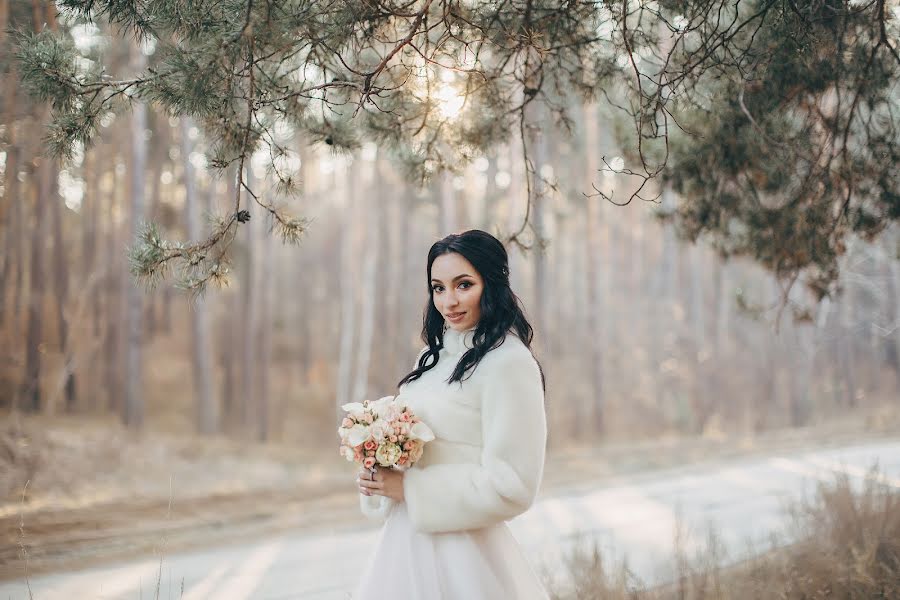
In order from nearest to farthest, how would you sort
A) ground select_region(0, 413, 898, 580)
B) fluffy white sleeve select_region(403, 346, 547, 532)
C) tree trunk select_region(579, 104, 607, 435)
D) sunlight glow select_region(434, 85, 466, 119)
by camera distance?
fluffy white sleeve select_region(403, 346, 547, 532)
sunlight glow select_region(434, 85, 466, 119)
ground select_region(0, 413, 898, 580)
tree trunk select_region(579, 104, 607, 435)

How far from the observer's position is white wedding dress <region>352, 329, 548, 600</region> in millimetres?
2311

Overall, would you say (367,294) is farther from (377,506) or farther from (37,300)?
(377,506)

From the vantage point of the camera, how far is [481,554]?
7.89ft

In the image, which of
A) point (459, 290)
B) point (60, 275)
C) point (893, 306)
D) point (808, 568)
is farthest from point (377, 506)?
point (893, 306)

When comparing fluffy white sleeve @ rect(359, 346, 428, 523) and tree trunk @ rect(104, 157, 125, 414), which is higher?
tree trunk @ rect(104, 157, 125, 414)

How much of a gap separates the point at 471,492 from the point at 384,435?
0.33 meters

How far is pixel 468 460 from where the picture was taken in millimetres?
2461

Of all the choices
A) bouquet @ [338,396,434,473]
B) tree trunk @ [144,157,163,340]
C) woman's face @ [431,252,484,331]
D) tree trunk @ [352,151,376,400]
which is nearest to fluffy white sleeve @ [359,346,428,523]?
bouquet @ [338,396,434,473]

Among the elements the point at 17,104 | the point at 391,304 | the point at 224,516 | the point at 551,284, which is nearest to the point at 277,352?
the point at 391,304

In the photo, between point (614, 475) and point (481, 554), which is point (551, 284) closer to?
point (614, 475)

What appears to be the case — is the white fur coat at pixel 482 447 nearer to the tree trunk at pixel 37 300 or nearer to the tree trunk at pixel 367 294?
the tree trunk at pixel 37 300

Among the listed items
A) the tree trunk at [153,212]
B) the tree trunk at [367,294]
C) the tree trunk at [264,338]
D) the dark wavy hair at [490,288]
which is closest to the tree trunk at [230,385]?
the tree trunk at [264,338]

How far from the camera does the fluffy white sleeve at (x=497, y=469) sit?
2297mm

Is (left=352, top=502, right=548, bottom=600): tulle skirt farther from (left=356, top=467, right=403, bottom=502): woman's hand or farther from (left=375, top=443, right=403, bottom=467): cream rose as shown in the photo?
(left=375, top=443, right=403, bottom=467): cream rose
